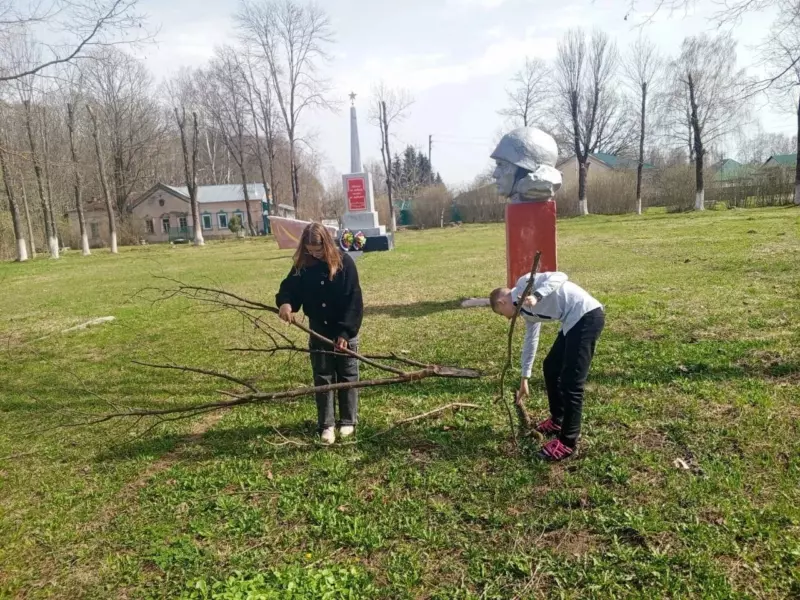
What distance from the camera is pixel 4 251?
29.5 metres

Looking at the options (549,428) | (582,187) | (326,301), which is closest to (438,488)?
(549,428)

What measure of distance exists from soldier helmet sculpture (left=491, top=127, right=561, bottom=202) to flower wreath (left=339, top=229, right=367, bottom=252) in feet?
45.7

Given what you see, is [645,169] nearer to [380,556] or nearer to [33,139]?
[33,139]

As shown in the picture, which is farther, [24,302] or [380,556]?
[24,302]

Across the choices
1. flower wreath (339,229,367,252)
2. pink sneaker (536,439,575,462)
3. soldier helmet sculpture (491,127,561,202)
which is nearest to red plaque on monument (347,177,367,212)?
flower wreath (339,229,367,252)

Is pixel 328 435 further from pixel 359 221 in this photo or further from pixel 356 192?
pixel 356 192

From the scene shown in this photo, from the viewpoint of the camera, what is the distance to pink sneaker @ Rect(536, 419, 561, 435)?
3.61 metres

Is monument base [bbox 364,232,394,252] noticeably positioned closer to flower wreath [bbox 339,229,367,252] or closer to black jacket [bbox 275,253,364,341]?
flower wreath [bbox 339,229,367,252]

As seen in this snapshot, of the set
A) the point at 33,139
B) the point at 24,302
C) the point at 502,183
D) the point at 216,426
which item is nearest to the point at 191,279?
the point at 24,302

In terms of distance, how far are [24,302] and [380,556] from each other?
13.8 metres

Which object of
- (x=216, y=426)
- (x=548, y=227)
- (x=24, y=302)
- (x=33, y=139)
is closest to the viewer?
(x=216, y=426)

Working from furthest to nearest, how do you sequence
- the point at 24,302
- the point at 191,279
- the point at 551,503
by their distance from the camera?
the point at 191,279 → the point at 24,302 → the point at 551,503

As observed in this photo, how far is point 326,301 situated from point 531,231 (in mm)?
4699

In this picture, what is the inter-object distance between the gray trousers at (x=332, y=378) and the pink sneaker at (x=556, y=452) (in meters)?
1.43
